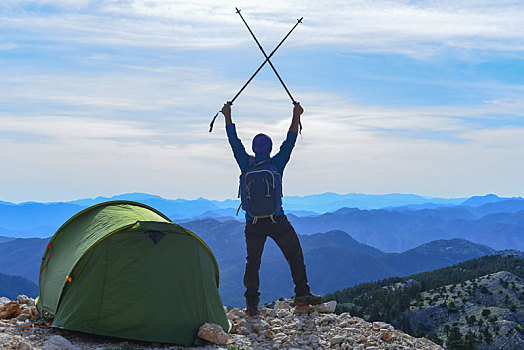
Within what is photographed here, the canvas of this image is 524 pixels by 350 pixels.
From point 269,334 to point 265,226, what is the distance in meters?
2.63

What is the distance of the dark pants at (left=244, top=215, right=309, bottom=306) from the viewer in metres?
12.1

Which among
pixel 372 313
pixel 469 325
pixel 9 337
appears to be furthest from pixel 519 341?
pixel 9 337

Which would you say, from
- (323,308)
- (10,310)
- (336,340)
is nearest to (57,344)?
(10,310)

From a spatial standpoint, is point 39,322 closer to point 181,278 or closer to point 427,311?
point 181,278

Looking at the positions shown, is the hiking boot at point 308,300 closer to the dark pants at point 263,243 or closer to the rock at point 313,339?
the dark pants at point 263,243

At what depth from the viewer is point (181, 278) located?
10461 mm

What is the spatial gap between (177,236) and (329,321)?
4.59m

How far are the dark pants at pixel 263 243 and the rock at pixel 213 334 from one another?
94.5 inches

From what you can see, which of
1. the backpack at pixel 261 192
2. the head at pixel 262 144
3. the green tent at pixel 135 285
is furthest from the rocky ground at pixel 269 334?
the head at pixel 262 144

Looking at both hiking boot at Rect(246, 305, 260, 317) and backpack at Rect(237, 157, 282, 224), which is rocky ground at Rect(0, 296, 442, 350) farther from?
backpack at Rect(237, 157, 282, 224)

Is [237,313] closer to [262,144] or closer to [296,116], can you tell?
[262,144]

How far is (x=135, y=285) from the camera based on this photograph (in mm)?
10039

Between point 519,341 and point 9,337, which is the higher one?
point 9,337

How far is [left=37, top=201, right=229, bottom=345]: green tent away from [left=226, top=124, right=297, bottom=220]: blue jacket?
233cm
